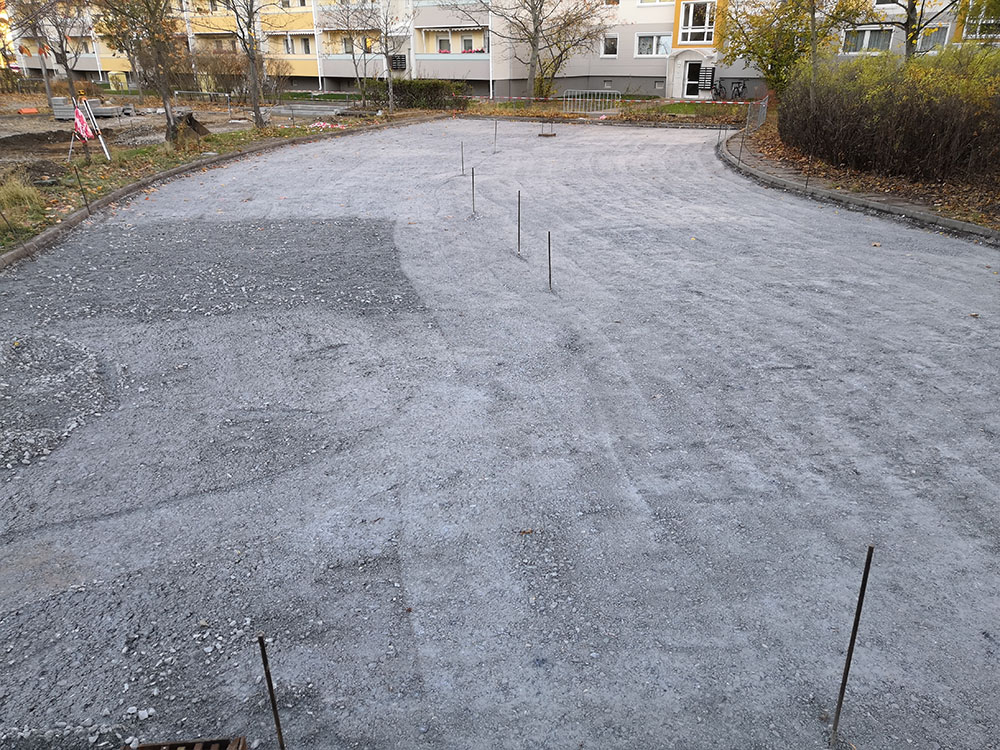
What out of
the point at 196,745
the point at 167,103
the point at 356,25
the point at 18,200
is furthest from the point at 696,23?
the point at 196,745

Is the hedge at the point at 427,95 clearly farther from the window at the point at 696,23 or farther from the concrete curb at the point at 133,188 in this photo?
the window at the point at 696,23

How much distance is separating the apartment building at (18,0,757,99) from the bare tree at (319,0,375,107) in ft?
0.47

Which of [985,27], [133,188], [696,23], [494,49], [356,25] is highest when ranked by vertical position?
[356,25]

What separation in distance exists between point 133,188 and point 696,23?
114 feet

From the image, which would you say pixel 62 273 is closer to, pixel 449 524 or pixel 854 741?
pixel 449 524

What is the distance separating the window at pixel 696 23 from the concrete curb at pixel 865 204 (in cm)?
2413

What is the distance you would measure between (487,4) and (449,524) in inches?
1571

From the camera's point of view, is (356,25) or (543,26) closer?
(543,26)

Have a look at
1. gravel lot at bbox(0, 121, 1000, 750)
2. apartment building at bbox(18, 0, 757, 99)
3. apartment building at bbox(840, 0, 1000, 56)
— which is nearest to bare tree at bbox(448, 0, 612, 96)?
apartment building at bbox(18, 0, 757, 99)

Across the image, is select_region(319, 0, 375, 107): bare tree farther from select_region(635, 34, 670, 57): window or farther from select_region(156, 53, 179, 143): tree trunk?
select_region(156, 53, 179, 143): tree trunk

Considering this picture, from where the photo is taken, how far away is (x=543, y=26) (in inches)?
1583

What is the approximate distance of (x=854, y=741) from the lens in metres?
3.12

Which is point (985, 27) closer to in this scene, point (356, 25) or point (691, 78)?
point (691, 78)

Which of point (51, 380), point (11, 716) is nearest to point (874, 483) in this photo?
point (11, 716)
